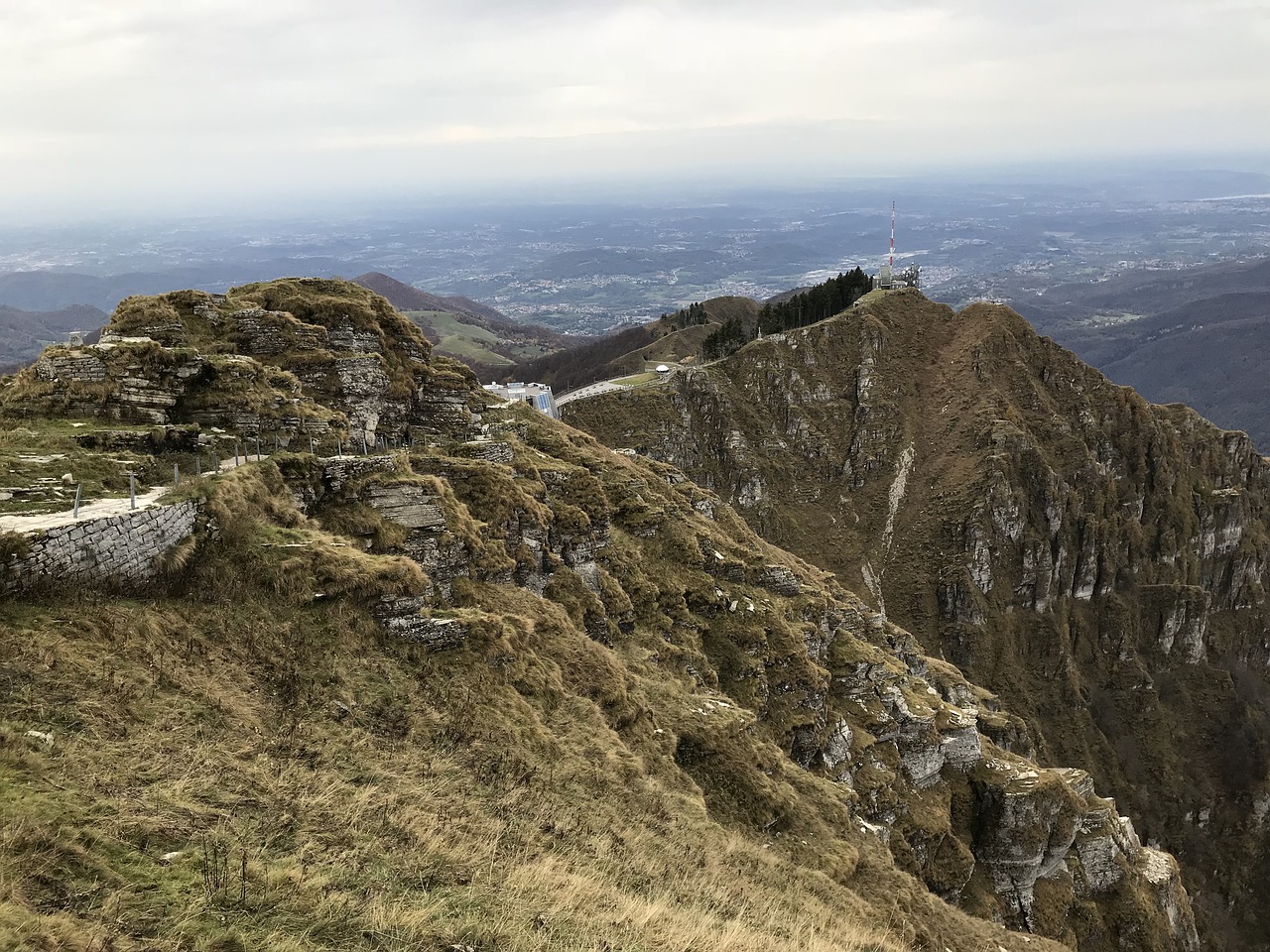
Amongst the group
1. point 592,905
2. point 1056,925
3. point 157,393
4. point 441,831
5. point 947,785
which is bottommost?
point 1056,925

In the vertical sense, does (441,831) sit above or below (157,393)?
A: below

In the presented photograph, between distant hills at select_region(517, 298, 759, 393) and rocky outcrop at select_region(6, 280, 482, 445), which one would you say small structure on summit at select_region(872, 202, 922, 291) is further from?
rocky outcrop at select_region(6, 280, 482, 445)

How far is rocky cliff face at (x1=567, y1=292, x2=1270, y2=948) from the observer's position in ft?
309

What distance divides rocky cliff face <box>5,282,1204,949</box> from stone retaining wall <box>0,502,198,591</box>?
4.00 ft

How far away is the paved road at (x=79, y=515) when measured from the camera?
1474 centimetres

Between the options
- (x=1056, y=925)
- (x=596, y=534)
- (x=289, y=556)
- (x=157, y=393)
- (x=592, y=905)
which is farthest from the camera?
(x=1056, y=925)

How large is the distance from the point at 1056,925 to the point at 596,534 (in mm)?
35665

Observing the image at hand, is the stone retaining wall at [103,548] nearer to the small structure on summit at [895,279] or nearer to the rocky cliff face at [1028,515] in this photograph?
the rocky cliff face at [1028,515]

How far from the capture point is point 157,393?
23875mm

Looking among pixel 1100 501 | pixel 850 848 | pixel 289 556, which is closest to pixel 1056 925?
pixel 850 848

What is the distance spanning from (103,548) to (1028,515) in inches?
4363

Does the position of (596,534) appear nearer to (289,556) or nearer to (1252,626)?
(289,556)

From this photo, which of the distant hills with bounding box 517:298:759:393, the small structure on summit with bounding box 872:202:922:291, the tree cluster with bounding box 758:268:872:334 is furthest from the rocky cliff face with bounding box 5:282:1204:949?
the small structure on summit with bounding box 872:202:922:291

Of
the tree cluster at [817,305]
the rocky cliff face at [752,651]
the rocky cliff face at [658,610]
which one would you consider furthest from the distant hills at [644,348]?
the rocky cliff face at [752,651]
